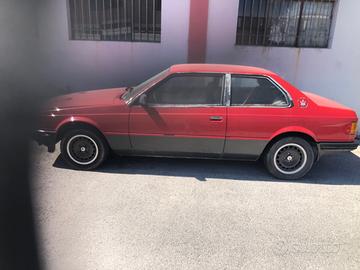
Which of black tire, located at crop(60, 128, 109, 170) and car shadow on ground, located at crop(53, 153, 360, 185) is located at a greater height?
black tire, located at crop(60, 128, 109, 170)

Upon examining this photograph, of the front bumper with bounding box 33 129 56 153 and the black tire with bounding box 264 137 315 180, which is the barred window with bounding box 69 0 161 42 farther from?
the black tire with bounding box 264 137 315 180

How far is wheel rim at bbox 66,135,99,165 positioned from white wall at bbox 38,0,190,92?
3001 mm

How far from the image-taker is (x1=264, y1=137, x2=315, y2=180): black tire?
4.23 meters

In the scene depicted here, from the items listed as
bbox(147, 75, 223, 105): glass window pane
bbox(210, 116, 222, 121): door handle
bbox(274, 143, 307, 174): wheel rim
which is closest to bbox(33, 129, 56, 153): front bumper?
bbox(147, 75, 223, 105): glass window pane

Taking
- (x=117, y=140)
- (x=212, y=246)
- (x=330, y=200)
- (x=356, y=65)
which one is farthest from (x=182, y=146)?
(x=356, y=65)

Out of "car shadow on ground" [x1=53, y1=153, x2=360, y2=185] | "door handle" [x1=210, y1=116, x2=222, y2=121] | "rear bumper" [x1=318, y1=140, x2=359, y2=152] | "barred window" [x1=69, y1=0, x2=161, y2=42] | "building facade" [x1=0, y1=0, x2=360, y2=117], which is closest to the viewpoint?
"door handle" [x1=210, y1=116, x2=222, y2=121]

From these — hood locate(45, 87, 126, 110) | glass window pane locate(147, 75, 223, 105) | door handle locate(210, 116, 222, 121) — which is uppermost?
glass window pane locate(147, 75, 223, 105)

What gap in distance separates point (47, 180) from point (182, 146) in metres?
1.75

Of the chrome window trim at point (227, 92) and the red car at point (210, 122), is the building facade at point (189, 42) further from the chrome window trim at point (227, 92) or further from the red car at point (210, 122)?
the chrome window trim at point (227, 92)

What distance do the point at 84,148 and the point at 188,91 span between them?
158 cm

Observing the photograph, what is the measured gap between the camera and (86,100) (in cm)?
446

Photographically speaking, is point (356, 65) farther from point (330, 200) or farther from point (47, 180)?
point (47, 180)

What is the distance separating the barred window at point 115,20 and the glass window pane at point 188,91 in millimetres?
3094

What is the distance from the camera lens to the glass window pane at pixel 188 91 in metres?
4.18
